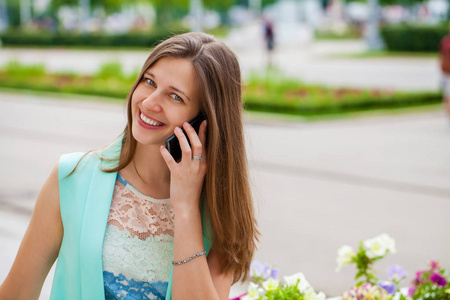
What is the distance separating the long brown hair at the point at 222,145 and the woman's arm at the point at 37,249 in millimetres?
208

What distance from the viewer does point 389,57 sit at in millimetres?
29000

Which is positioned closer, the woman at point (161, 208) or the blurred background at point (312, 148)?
the woman at point (161, 208)

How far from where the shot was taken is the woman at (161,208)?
206 cm

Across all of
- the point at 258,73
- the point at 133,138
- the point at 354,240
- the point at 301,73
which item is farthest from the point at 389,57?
the point at 133,138

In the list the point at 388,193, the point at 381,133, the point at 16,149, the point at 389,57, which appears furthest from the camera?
the point at 389,57

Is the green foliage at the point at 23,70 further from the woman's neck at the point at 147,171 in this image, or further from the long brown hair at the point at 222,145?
the long brown hair at the point at 222,145

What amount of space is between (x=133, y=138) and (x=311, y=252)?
3.34m

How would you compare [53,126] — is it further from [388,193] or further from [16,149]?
[388,193]

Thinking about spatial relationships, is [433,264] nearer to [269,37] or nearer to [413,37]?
[269,37]

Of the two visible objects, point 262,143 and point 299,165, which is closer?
point 299,165

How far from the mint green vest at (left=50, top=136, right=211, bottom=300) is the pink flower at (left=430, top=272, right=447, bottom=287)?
4.59 ft

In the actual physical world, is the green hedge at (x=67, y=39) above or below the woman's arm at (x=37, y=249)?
below

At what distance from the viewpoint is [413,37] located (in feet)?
102

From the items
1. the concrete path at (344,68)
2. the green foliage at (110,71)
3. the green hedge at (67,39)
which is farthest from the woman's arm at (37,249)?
the green hedge at (67,39)
